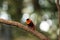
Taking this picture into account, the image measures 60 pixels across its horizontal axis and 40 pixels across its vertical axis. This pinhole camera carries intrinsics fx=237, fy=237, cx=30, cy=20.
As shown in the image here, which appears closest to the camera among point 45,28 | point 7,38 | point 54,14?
point 7,38

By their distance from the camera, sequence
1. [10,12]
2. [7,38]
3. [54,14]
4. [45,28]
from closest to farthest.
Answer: [7,38] < [54,14] < [10,12] < [45,28]

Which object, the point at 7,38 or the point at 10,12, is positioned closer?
the point at 7,38

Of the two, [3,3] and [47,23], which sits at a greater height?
[3,3]

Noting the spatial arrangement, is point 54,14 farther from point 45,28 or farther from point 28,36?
point 28,36

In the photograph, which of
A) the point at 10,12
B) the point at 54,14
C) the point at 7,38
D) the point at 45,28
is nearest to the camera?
the point at 7,38

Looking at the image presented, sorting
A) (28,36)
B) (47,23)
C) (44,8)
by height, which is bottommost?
(28,36)

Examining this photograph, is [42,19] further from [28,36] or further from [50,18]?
[28,36]

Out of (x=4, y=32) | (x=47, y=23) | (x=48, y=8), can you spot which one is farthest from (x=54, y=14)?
(x=4, y=32)

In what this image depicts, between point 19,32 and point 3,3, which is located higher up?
point 3,3

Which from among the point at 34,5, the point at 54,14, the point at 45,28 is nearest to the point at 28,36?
the point at 45,28
